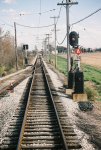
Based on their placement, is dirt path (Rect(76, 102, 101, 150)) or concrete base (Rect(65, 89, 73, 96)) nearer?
dirt path (Rect(76, 102, 101, 150))

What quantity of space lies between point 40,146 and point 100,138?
2.12 meters

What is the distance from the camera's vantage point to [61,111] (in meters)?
13.0

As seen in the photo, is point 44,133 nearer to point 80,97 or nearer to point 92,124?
point 92,124

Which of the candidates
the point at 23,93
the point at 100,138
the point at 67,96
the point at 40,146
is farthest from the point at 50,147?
the point at 23,93

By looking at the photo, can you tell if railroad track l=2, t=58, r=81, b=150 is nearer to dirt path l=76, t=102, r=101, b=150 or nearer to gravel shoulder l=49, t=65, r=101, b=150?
gravel shoulder l=49, t=65, r=101, b=150

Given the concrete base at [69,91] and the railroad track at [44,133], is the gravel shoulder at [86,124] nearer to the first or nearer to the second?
the railroad track at [44,133]

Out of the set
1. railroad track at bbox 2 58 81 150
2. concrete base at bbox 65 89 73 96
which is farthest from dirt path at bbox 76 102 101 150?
concrete base at bbox 65 89 73 96

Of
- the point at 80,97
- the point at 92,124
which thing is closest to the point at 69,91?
the point at 80,97

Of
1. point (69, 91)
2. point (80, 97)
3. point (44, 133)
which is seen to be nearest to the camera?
point (44, 133)

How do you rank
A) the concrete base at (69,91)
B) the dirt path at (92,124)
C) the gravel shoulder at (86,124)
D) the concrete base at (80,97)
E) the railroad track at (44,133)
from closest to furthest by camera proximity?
the railroad track at (44,133) < the gravel shoulder at (86,124) < the dirt path at (92,124) < the concrete base at (80,97) < the concrete base at (69,91)

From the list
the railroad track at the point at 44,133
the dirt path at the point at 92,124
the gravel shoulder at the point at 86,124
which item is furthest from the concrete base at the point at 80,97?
the railroad track at the point at 44,133

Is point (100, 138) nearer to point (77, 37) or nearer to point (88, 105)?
point (88, 105)

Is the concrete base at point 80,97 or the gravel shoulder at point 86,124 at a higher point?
the concrete base at point 80,97

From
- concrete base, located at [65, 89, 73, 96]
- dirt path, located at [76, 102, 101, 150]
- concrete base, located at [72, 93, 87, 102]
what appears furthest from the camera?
concrete base, located at [65, 89, 73, 96]
